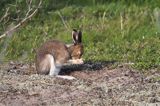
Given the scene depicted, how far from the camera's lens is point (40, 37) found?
41.5 feet

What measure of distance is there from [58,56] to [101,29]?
3802 mm

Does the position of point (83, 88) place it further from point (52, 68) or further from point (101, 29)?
point (101, 29)

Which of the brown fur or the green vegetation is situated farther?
the green vegetation

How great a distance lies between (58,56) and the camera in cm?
909

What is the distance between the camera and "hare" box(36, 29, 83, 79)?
9.05m

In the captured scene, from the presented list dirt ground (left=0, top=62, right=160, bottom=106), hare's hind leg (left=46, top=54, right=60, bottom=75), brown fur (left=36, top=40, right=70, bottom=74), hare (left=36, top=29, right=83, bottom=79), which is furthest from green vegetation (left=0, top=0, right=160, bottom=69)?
hare's hind leg (left=46, top=54, right=60, bottom=75)

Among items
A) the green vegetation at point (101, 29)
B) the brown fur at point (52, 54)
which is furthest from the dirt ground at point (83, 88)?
the green vegetation at point (101, 29)

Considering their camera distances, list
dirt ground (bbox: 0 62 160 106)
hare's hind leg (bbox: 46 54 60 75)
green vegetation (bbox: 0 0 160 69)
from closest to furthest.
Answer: dirt ground (bbox: 0 62 160 106) → hare's hind leg (bbox: 46 54 60 75) → green vegetation (bbox: 0 0 160 69)

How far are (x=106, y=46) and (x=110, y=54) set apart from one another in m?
0.70

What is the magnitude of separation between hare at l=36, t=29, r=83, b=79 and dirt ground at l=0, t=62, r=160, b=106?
186 millimetres

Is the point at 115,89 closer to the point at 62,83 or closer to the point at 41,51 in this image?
the point at 62,83

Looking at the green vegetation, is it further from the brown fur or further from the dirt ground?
the brown fur

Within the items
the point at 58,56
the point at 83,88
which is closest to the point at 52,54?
the point at 58,56

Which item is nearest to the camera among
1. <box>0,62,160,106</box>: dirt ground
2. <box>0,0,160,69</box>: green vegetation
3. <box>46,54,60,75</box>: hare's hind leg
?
<box>0,62,160,106</box>: dirt ground
